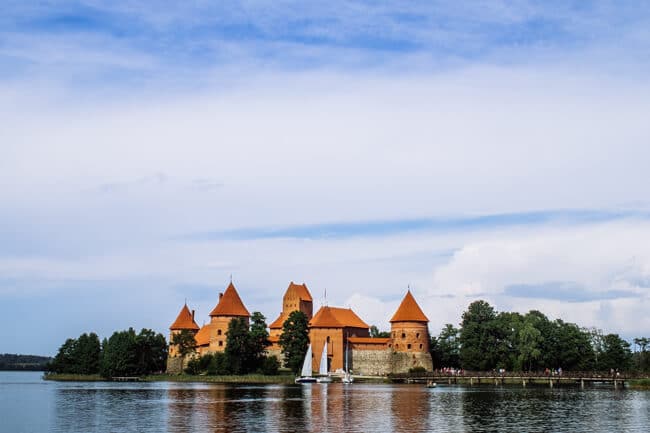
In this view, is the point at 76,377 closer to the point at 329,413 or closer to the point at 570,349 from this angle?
the point at 570,349

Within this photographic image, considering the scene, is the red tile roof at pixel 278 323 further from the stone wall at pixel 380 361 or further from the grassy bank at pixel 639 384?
the grassy bank at pixel 639 384

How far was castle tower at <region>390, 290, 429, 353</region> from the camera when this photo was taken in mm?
73812

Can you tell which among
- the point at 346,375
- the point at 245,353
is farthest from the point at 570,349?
the point at 245,353

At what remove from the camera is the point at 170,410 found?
34.8 meters

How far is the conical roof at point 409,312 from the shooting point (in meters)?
74.1

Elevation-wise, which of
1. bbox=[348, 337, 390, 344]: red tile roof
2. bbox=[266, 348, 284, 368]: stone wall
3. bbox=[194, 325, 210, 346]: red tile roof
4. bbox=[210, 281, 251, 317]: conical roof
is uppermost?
bbox=[210, 281, 251, 317]: conical roof

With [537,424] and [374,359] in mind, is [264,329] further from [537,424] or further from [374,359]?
[537,424]

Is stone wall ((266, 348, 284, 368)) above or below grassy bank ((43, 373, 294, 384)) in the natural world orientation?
above

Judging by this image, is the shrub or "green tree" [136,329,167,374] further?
"green tree" [136,329,167,374]

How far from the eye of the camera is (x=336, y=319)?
77.1 metres

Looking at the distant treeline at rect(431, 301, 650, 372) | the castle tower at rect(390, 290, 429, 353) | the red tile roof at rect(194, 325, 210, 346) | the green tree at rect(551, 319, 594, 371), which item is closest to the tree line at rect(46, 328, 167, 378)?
the red tile roof at rect(194, 325, 210, 346)

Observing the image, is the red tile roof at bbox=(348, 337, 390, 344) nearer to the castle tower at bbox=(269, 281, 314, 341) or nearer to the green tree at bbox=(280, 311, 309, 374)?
the green tree at bbox=(280, 311, 309, 374)

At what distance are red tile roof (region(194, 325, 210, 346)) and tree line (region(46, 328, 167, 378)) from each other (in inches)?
152

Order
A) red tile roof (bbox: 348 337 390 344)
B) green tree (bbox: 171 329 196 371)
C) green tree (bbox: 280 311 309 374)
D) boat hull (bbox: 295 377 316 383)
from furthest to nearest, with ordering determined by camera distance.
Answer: green tree (bbox: 171 329 196 371), red tile roof (bbox: 348 337 390 344), green tree (bbox: 280 311 309 374), boat hull (bbox: 295 377 316 383)
